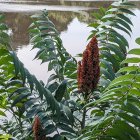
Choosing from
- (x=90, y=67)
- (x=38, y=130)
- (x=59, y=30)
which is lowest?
(x=59, y=30)

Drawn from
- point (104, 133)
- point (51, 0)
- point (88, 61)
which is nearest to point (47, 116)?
point (88, 61)

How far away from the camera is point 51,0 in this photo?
31.0 metres

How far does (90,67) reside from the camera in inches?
94.0

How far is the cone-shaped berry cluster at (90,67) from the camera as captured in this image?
2387 millimetres

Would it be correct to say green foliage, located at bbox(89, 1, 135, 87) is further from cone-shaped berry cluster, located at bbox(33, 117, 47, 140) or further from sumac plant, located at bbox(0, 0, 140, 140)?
cone-shaped berry cluster, located at bbox(33, 117, 47, 140)

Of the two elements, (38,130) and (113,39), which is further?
(113,39)

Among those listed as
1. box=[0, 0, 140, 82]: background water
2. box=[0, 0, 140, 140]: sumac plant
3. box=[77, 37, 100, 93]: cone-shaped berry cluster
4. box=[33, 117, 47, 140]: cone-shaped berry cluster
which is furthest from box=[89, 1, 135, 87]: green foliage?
box=[0, 0, 140, 82]: background water

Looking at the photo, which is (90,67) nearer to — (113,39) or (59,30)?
(113,39)

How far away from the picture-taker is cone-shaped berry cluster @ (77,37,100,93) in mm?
2387

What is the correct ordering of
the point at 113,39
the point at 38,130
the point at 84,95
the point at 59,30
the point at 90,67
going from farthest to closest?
the point at 59,30, the point at 113,39, the point at 84,95, the point at 90,67, the point at 38,130

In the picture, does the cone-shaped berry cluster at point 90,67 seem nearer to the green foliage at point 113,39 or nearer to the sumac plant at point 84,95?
the sumac plant at point 84,95

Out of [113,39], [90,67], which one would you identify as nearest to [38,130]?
[90,67]

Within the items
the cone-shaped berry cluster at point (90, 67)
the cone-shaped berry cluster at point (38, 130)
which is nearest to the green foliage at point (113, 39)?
the cone-shaped berry cluster at point (90, 67)

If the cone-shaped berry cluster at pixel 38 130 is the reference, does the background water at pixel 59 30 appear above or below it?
below
